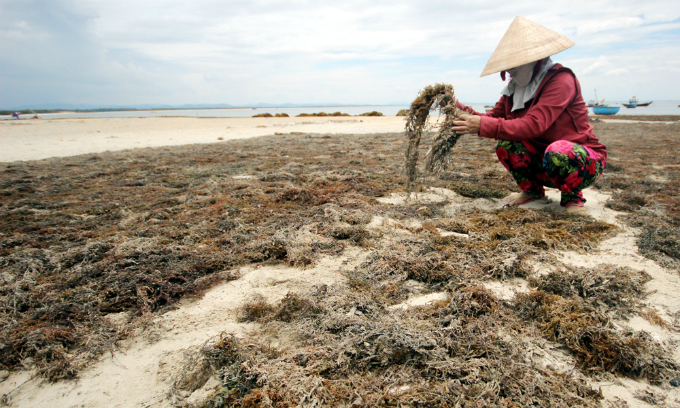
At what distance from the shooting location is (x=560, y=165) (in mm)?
2477

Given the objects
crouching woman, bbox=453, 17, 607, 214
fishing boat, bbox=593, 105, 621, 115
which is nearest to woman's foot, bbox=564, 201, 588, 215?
crouching woman, bbox=453, 17, 607, 214

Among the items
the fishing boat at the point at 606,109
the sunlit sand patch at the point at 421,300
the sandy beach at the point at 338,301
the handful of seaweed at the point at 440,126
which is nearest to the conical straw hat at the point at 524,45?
the handful of seaweed at the point at 440,126

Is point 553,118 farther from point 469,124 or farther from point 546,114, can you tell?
point 469,124

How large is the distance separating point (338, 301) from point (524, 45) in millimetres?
2402

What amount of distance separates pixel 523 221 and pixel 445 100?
120cm

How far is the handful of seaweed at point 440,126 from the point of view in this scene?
2791 mm

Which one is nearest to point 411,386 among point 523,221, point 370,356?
point 370,356

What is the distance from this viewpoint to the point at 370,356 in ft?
3.97

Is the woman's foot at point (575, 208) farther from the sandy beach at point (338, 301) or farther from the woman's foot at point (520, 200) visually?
the woman's foot at point (520, 200)

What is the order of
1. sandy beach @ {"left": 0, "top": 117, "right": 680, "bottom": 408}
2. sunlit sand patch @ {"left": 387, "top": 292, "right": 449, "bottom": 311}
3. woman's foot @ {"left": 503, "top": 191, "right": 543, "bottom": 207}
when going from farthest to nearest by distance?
woman's foot @ {"left": 503, "top": 191, "right": 543, "bottom": 207}, sunlit sand patch @ {"left": 387, "top": 292, "right": 449, "bottom": 311}, sandy beach @ {"left": 0, "top": 117, "right": 680, "bottom": 408}

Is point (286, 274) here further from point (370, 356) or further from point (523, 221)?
point (523, 221)

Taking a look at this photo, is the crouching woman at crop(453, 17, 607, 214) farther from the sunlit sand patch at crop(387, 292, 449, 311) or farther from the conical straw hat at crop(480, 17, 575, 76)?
the sunlit sand patch at crop(387, 292, 449, 311)

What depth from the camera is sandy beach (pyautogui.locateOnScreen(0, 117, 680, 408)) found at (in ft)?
3.71

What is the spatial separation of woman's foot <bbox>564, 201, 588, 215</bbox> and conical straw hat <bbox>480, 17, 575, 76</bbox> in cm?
122
